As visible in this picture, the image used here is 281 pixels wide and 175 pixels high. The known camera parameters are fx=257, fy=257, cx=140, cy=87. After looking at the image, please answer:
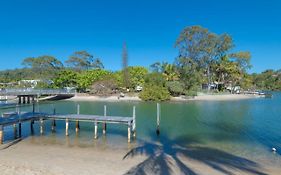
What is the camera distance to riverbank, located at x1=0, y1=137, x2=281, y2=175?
42.5 ft

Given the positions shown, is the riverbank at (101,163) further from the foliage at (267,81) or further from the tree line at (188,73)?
the foliage at (267,81)

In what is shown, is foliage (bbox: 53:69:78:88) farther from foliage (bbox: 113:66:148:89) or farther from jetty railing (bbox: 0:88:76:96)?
foliage (bbox: 113:66:148:89)

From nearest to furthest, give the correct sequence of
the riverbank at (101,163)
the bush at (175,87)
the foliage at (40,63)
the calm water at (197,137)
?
the riverbank at (101,163) → the calm water at (197,137) → the bush at (175,87) → the foliage at (40,63)

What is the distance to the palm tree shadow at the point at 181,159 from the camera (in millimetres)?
13422

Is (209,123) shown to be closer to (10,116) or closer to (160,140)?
(160,140)

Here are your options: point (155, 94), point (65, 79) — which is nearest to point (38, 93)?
point (65, 79)

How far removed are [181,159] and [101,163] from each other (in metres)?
4.83

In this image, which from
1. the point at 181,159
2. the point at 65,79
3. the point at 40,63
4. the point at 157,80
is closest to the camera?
the point at 181,159

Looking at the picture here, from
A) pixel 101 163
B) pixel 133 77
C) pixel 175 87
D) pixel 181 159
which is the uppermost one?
pixel 133 77

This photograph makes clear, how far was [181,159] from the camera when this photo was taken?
15.6 m

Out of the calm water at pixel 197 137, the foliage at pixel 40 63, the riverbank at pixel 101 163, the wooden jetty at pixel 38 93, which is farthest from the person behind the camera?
the foliage at pixel 40 63

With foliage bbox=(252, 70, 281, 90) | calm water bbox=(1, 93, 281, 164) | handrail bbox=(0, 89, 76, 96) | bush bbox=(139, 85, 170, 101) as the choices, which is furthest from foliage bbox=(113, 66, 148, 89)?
foliage bbox=(252, 70, 281, 90)

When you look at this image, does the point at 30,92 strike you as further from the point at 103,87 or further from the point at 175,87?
the point at 175,87

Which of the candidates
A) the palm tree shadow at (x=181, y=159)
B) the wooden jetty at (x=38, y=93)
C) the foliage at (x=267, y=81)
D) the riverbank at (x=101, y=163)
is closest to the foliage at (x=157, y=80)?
the wooden jetty at (x=38, y=93)
